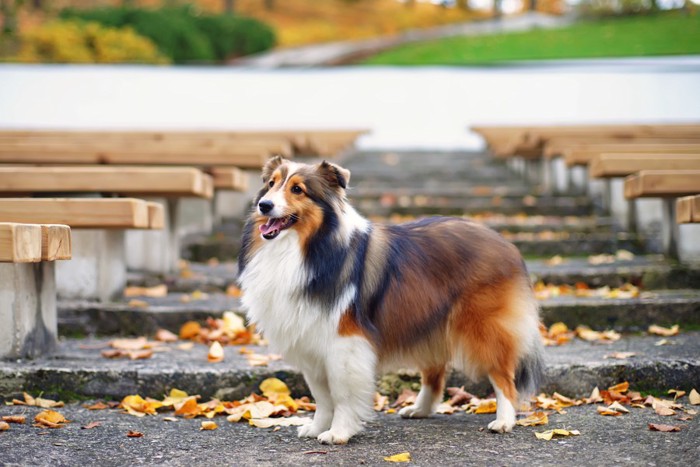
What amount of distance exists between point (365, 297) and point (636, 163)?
2656 millimetres

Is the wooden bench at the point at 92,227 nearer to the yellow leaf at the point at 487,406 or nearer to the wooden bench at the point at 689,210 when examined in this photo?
the yellow leaf at the point at 487,406

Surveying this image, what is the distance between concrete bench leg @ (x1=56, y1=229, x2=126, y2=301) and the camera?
179 inches

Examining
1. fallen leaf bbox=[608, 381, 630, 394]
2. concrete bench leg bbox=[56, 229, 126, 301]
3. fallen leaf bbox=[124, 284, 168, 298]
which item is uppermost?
concrete bench leg bbox=[56, 229, 126, 301]

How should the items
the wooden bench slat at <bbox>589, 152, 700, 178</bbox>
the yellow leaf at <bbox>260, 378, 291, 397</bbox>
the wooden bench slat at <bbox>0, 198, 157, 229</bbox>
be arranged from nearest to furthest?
1. the yellow leaf at <bbox>260, 378, 291, 397</bbox>
2. the wooden bench slat at <bbox>0, 198, 157, 229</bbox>
3. the wooden bench slat at <bbox>589, 152, 700, 178</bbox>

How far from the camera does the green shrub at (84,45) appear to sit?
501 inches

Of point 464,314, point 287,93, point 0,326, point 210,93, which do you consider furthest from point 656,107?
point 0,326

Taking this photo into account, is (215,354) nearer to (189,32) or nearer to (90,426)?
(90,426)

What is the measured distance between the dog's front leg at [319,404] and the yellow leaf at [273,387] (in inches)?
15.3

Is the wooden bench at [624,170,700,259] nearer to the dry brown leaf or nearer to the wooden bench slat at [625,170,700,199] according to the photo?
the wooden bench slat at [625,170,700,199]

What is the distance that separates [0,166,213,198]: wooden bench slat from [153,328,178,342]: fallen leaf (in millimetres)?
833

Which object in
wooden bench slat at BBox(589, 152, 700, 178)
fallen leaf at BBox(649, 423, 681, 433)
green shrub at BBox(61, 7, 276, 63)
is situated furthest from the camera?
green shrub at BBox(61, 7, 276, 63)

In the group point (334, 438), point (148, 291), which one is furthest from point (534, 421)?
point (148, 291)

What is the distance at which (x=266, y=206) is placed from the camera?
3010 millimetres

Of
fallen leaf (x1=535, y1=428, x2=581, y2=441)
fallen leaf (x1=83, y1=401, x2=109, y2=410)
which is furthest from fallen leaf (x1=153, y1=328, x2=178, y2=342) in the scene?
fallen leaf (x1=535, y1=428, x2=581, y2=441)
